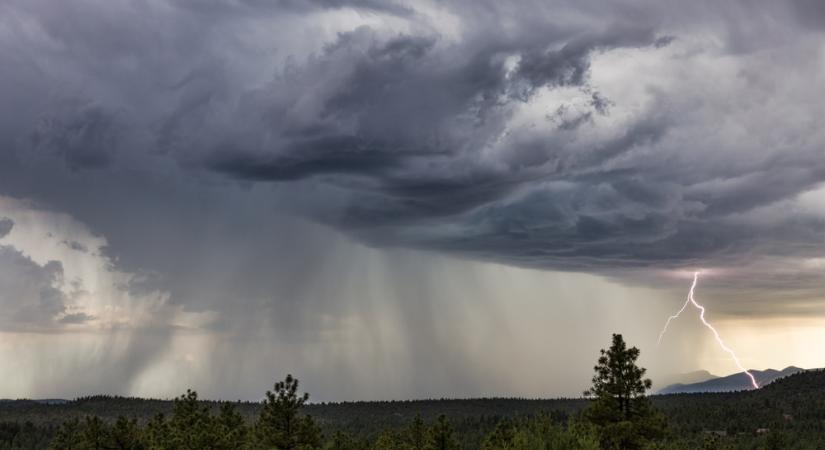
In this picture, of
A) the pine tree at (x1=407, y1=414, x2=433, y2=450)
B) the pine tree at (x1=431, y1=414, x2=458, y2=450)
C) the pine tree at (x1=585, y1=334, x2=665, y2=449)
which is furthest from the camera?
the pine tree at (x1=407, y1=414, x2=433, y2=450)

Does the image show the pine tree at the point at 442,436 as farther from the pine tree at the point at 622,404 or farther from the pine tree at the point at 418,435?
the pine tree at the point at 622,404

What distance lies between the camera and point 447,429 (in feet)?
253

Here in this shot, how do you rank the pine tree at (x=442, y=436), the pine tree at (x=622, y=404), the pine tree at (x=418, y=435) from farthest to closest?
the pine tree at (x=418, y=435) < the pine tree at (x=442, y=436) < the pine tree at (x=622, y=404)

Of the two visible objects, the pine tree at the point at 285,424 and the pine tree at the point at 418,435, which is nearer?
the pine tree at the point at 285,424

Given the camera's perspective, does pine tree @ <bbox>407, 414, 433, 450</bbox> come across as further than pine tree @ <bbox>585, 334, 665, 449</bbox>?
Yes

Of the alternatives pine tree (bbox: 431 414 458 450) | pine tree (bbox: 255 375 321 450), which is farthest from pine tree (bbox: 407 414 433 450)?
pine tree (bbox: 255 375 321 450)

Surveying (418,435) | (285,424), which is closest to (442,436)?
(418,435)

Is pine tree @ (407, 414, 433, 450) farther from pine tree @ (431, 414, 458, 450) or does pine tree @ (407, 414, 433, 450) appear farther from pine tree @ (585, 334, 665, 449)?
pine tree @ (585, 334, 665, 449)

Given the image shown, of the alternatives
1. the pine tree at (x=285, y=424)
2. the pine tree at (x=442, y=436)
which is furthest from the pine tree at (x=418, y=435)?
the pine tree at (x=285, y=424)

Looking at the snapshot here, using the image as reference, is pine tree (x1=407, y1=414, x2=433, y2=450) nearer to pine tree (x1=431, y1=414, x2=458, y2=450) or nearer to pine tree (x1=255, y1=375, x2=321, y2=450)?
pine tree (x1=431, y1=414, x2=458, y2=450)

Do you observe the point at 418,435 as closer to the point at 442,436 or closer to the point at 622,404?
the point at 442,436

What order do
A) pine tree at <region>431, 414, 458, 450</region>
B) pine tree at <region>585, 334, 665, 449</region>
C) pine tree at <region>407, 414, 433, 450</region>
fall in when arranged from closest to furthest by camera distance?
pine tree at <region>585, 334, 665, 449</region>
pine tree at <region>431, 414, 458, 450</region>
pine tree at <region>407, 414, 433, 450</region>

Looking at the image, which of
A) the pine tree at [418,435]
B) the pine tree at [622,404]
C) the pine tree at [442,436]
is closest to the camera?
the pine tree at [622,404]

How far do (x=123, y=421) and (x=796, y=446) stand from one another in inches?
6118
